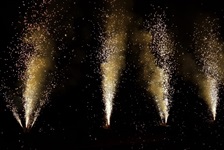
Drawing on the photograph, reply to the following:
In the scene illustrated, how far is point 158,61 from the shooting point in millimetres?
9586

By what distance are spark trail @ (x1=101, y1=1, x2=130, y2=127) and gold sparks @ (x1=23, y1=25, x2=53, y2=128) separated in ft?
5.25

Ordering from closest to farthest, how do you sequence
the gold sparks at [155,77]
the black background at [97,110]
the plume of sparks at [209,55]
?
1. the black background at [97,110]
2. the gold sparks at [155,77]
3. the plume of sparks at [209,55]

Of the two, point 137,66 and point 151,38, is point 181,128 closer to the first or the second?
point 137,66

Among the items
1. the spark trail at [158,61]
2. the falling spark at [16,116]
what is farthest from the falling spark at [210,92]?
the falling spark at [16,116]

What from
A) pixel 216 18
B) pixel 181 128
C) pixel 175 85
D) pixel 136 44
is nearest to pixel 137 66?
pixel 136 44

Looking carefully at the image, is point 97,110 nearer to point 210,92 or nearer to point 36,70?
point 36,70

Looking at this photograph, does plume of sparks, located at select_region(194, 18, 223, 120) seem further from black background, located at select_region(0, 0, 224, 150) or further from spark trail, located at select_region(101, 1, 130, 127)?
spark trail, located at select_region(101, 1, 130, 127)

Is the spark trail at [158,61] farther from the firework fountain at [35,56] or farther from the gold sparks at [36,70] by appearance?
the gold sparks at [36,70]

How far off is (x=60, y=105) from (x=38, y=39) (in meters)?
1.97

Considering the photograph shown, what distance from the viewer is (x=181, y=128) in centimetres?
864

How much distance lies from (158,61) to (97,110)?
2541 mm

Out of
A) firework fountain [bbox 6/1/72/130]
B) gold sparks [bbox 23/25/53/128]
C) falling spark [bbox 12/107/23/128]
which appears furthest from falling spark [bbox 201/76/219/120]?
falling spark [bbox 12/107/23/128]

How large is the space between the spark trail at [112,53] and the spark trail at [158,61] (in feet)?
2.14

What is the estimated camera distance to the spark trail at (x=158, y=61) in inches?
359
